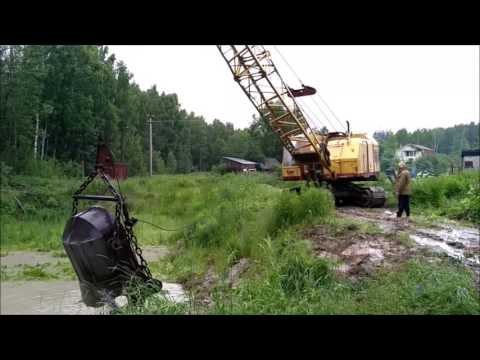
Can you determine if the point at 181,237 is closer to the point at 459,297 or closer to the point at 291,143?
the point at 291,143

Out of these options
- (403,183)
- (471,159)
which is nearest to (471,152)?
(471,159)

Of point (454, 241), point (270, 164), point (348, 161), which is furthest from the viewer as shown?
point (270, 164)

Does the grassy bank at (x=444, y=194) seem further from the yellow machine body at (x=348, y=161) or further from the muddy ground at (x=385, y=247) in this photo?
the muddy ground at (x=385, y=247)

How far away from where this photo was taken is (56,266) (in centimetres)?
756

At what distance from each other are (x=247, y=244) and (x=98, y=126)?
9.90 feet

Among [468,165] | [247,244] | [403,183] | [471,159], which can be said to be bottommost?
[247,244]

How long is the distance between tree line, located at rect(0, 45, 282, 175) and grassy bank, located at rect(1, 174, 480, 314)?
46cm

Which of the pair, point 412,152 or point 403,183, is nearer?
point 403,183

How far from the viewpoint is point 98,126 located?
6.88 metres

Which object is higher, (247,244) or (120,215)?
(120,215)

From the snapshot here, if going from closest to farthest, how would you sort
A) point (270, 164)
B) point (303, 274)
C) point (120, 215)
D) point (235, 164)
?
point (120, 215), point (303, 274), point (235, 164), point (270, 164)

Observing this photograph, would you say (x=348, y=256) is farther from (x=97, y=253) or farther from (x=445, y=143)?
(x=445, y=143)
